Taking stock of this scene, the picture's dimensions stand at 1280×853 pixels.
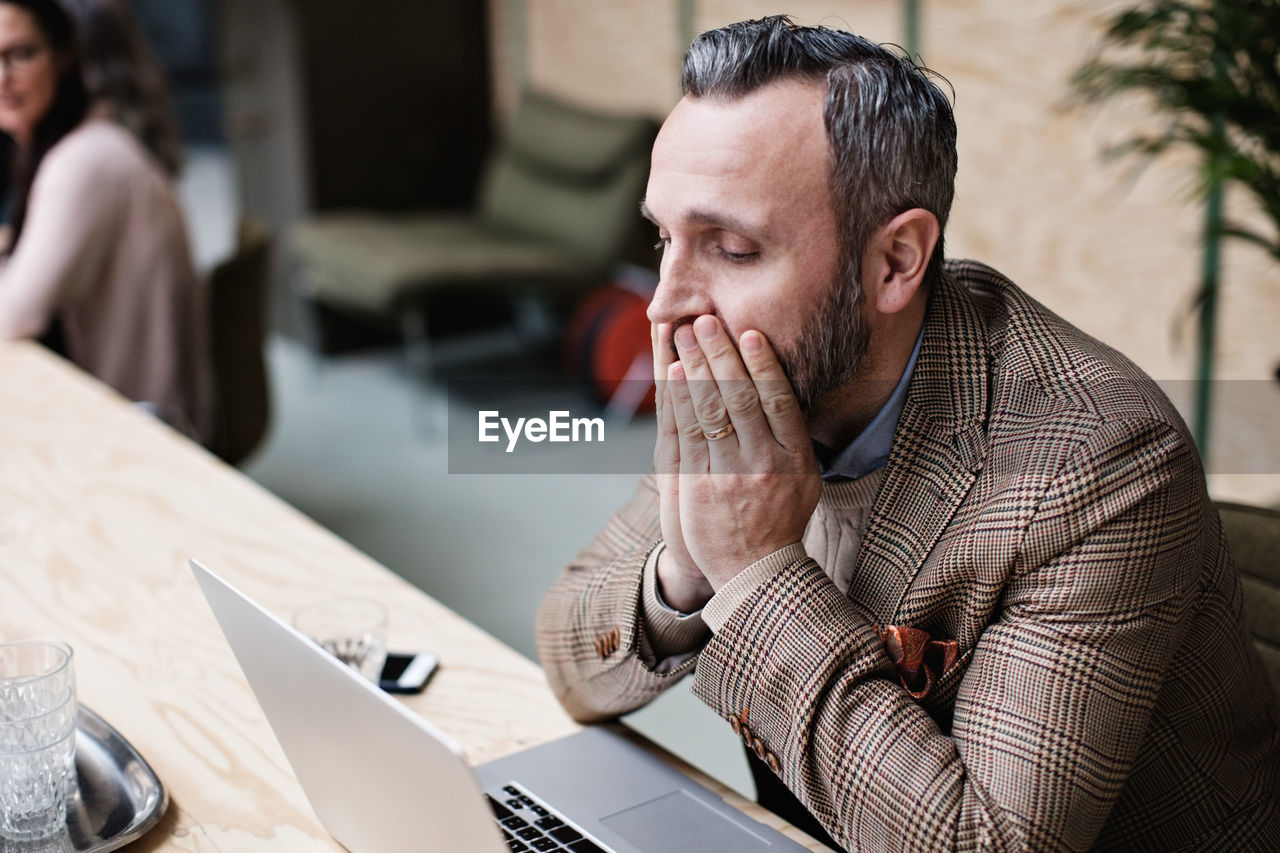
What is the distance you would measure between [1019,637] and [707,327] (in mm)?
352

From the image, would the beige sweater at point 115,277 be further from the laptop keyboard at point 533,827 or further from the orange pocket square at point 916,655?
the orange pocket square at point 916,655

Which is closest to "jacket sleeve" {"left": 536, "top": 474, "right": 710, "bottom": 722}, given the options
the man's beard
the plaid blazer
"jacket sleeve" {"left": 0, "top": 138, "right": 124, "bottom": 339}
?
the plaid blazer

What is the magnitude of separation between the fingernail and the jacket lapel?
181 mm

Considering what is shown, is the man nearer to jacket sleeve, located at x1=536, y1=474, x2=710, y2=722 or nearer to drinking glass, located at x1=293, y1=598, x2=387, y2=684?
jacket sleeve, located at x1=536, y1=474, x2=710, y2=722

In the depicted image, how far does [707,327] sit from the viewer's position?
3.68 ft

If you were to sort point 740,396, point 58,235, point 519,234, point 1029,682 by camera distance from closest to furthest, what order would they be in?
point 1029,682
point 740,396
point 58,235
point 519,234

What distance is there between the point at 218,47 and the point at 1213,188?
13.6 ft

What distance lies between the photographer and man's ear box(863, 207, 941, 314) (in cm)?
112

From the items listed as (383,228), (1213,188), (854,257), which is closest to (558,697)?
(854,257)

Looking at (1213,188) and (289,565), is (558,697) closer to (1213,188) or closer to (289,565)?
(289,565)

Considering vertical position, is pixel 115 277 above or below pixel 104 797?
above

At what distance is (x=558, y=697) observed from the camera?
1.31 metres

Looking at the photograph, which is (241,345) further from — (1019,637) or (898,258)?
(1019,637)

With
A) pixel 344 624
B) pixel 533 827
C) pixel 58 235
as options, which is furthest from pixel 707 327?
pixel 58 235
